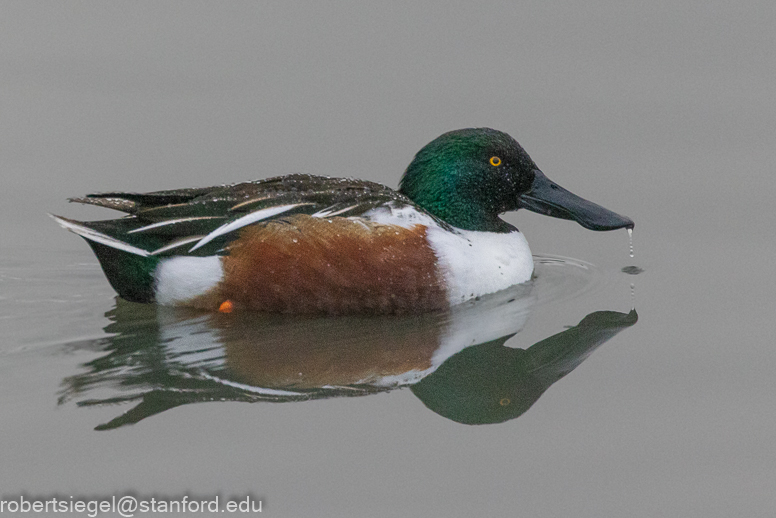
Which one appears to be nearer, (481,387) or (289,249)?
(481,387)

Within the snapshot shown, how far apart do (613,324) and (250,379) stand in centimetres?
238

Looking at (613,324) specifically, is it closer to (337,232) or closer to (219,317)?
(337,232)

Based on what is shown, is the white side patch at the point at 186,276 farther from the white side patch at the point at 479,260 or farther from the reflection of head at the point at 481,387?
the reflection of head at the point at 481,387

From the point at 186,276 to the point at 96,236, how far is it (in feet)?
2.05

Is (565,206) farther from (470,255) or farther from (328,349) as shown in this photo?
(328,349)

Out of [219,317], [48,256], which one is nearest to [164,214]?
[219,317]

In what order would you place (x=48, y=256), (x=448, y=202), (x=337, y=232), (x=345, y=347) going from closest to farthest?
1. (x=345, y=347)
2. (x=337, y=232)
3. (x=448, y=202)
4. (x=48, y=256)

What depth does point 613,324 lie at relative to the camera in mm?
7426

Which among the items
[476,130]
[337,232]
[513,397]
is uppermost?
[476,130]

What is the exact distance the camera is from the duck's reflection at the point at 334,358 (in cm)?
626

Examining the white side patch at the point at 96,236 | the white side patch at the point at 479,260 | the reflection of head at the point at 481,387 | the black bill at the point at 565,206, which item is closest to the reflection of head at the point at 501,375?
the reflection of head at the point at 481,387

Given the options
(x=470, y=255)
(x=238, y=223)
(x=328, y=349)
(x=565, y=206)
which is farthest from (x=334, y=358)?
(x=565, y=206)

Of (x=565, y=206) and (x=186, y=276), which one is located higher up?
(x=565, y=206)

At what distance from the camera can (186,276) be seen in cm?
746
